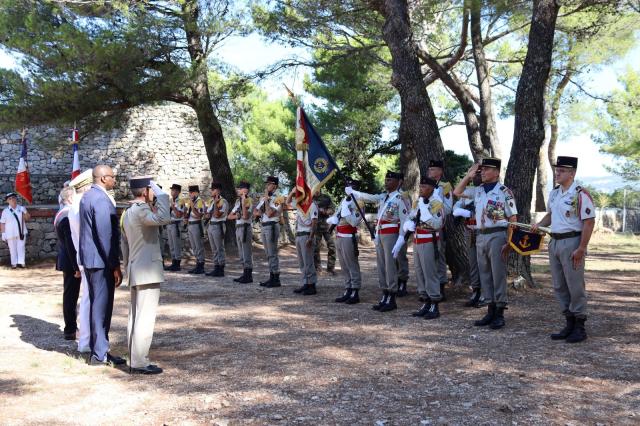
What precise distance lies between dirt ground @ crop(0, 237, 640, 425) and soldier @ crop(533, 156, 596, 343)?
29cm

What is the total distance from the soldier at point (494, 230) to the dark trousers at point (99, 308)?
13.5 ft

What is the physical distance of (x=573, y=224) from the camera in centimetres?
644

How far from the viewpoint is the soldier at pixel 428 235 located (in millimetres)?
7844

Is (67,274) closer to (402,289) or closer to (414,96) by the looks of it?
(402,289)

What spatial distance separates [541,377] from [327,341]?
2.30 meters

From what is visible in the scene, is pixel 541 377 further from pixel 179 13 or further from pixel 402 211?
pixel 179 13

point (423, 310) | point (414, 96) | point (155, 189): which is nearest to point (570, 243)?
point (423, 310)

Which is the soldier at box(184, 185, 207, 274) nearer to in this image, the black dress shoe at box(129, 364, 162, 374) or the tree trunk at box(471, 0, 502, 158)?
the tree trunk at box(471, 0, 502, 158)

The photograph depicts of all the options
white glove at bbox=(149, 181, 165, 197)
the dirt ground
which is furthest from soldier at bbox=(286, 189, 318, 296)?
white glove at bbox=(149, 181, 165, 197)

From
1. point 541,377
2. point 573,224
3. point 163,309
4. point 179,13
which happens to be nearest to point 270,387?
point 541,377

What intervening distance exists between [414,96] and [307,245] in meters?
2.85

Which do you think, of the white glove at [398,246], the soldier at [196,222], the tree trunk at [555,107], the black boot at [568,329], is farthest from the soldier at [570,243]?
the tree trunk at [555,107]

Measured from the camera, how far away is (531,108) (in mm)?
9375

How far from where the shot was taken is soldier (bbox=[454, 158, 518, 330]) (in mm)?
7215
